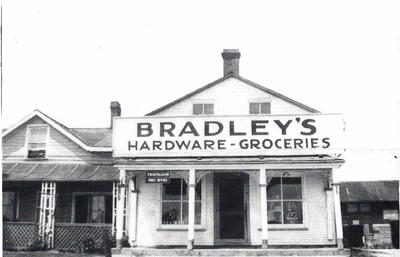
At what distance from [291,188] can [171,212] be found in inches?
173

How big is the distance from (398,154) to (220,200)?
276 inches

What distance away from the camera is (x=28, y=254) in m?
17.0

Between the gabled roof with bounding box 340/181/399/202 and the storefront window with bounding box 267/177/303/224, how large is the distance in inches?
274

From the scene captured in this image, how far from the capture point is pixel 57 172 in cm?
2006

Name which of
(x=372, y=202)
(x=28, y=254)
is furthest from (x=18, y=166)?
(x=372, y=202)

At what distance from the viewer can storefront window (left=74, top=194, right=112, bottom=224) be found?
67.4 feet

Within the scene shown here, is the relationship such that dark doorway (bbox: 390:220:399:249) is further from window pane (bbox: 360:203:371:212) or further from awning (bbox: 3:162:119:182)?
awning (bbox: 3:162:119:182)

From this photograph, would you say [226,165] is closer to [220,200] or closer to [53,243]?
[220,200]

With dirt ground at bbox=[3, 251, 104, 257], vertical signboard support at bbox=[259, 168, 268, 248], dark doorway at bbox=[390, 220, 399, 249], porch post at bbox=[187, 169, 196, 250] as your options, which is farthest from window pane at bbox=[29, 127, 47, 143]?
dark doorway at bbox=[390, 220, 399, 249]

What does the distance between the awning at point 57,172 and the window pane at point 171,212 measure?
2796 mm

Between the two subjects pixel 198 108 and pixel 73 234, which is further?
pixel 198 108

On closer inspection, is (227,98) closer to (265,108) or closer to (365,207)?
(265,108)

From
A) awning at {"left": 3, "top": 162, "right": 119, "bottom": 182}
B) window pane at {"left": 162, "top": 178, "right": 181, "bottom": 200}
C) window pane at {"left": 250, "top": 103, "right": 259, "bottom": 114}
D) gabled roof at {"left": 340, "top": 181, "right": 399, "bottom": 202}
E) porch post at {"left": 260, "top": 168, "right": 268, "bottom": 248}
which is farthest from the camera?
gabled roof at {"left": 340, "top": 181, "right": 399, "bottom": 202}

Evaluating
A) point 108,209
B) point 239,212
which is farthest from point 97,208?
point 239,212
